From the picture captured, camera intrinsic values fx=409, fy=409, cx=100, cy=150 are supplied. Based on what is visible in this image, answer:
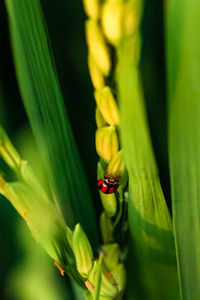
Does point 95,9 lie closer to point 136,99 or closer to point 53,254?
point 136,99

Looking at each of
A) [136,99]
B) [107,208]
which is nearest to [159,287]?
[107,208]

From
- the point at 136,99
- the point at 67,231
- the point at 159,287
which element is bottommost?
the point at 159,287

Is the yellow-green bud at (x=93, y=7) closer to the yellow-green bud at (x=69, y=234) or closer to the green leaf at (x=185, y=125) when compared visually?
the green leaf at (x=185, y=125)

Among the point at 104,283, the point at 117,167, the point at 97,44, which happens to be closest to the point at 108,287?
Answer: the point at 104,283

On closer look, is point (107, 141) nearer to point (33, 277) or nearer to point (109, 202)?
point (109, 202)

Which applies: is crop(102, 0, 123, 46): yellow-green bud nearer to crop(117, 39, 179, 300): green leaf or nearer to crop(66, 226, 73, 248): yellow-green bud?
crop(117, 39, 179, 300): green leaf

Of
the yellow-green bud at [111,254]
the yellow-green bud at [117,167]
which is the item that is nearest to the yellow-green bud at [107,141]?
the yellow-green bud at [117,167]
